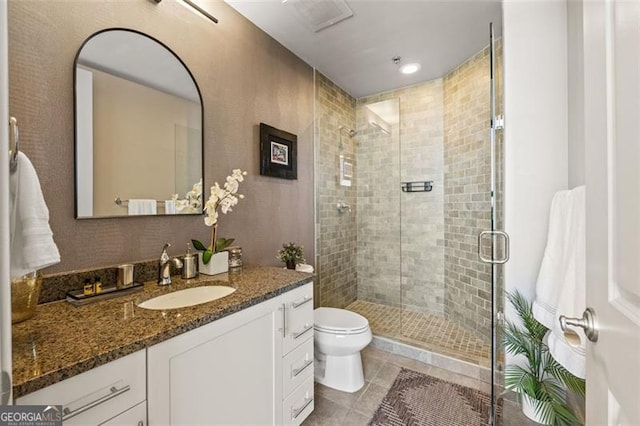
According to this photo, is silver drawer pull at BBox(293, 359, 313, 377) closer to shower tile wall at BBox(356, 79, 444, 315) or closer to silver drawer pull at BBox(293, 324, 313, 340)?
silver drawer pull at BBox(293, 324, 313, 340)

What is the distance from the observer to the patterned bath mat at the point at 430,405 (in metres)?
1.63

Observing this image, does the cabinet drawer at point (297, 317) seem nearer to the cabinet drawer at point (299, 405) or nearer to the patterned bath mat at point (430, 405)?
the cabinet drawer at point (299, 405)

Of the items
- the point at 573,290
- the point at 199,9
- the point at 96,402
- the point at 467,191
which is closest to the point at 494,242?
the point at 573,290

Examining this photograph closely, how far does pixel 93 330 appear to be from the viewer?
0.86m

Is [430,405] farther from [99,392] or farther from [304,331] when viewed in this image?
[99,392]

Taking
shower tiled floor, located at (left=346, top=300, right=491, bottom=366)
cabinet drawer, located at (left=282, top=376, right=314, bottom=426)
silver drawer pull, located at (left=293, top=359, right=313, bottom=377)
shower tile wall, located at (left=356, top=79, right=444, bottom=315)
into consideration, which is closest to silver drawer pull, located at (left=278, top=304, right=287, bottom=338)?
silver drawer pull, located at (left=293, top=359, right=313, bottom=377)

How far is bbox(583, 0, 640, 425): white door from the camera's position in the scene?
1.47 feet

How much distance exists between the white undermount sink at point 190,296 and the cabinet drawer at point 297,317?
0.99ft

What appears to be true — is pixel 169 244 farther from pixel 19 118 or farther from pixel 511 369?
pixel 511 369

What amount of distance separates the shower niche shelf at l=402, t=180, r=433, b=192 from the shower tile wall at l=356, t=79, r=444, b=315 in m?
0.05

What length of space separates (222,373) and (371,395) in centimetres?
124

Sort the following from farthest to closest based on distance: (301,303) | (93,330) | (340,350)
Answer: (340,350), (301,303), (93,330)

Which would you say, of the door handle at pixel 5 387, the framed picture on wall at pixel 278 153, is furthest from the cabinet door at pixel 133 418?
the framed picture on wall at pixel 278 153

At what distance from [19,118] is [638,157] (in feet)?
5.80
